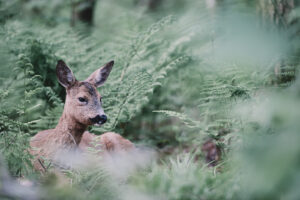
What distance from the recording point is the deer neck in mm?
4074

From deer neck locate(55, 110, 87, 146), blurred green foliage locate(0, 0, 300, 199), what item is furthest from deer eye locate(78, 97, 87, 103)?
blurred green foliage locate(0, 0, 300, 199)

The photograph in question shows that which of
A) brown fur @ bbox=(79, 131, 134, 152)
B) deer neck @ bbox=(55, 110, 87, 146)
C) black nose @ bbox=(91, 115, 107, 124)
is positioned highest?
black nose @ bbox=(91, 115, 107, 124)

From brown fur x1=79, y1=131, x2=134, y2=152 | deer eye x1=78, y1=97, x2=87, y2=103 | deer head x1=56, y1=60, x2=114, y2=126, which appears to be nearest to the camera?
deer head x1=56, y1=60, x2=114, y2=126

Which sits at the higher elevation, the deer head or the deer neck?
the deer head

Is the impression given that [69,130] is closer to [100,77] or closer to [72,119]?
[72,119]

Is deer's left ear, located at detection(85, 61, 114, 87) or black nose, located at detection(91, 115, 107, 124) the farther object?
deer's left ear, located at detection(85, 61, 114, 87)

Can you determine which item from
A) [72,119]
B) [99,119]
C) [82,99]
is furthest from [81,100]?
[99,119]

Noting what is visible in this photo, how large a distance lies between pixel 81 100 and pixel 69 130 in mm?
399

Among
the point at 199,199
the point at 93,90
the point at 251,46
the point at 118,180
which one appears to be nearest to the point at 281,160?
the point at 251,46

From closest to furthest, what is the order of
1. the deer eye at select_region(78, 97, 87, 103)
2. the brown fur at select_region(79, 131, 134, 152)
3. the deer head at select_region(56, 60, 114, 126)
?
the deer head at select_region(56, 60, 114, 126) → the deer eye at select_region(78, 97, 87, 103) → the brown fur at select_region(79, 131, 134, 152)

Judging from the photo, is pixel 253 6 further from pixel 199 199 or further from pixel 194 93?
pixel 199 199

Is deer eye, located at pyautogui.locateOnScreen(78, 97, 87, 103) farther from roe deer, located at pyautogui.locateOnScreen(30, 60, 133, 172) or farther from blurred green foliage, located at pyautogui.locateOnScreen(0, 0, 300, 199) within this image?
blurred green foliage, located at pyautogui.locateOnScreen(0, 0, 300, 199)

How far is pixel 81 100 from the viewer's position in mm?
4270

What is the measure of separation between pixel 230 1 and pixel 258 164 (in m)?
4.37
